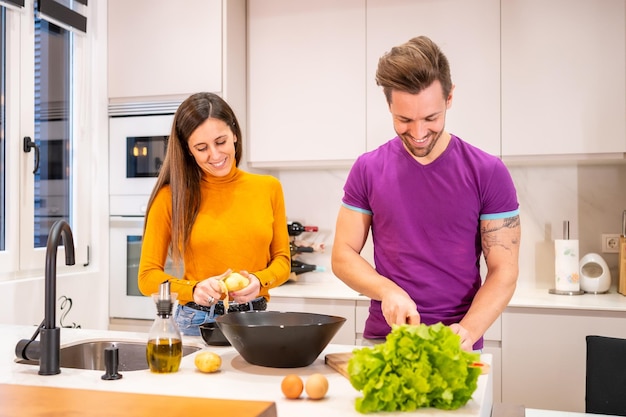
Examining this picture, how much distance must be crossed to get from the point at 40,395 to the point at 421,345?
66cm

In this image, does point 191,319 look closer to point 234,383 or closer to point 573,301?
point 234,383

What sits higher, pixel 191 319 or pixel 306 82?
pixel 306 82

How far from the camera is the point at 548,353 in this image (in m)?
2.71

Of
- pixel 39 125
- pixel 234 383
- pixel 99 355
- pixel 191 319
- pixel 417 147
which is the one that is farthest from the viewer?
pixel 39 125

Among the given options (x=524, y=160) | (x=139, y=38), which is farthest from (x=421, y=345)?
(x=139, y=38)

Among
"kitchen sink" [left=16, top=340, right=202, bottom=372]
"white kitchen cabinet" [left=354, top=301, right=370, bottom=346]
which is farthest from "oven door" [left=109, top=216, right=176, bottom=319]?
"kitchen sink" [left=16, top=340, right=202, bottom=372]

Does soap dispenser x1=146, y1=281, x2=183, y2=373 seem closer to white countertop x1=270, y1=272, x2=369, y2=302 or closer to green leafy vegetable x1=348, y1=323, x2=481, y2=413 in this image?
green leafy vegetable x1=348, y1=323, x2=481, y2=413

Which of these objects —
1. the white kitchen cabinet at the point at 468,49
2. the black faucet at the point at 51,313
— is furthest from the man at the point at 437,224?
the white kitchen cabinet at the point at 468,49

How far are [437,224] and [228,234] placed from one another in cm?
62

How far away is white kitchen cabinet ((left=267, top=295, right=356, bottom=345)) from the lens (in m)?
2.94

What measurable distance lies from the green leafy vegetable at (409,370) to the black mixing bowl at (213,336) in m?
0.64

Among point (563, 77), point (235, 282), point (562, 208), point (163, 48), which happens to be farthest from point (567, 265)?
point (163, 48)

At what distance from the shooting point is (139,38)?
3154 millimetres

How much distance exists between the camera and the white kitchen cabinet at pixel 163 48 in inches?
121
